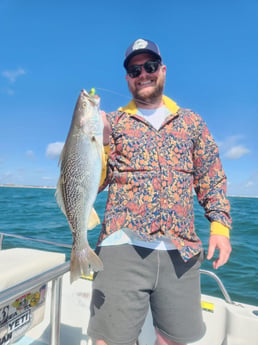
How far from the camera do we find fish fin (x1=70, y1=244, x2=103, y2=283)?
5.29 ft

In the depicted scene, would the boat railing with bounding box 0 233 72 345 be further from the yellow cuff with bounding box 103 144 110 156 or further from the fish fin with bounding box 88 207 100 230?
the yellow cuff with bounding box 103 144 110 156

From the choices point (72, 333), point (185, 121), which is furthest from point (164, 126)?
point (72, 333)

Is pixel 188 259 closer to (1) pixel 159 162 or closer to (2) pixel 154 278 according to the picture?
(2) pixel 154 278

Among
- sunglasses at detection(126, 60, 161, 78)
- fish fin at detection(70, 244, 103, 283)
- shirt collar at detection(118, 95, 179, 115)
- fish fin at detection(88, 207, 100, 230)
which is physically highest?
sunglasses at detection(126, 60, 161, 78)

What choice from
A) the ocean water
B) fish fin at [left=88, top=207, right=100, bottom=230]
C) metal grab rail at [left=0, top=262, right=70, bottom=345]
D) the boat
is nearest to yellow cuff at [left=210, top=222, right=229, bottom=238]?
fish fin at [left=88, top=207, right=100, bottom=230]

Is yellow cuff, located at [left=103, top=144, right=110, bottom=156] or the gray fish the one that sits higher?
yellow cuff, located at [left=103, top=144, right=110, bottom=156]

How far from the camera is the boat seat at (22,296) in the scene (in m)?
1.80

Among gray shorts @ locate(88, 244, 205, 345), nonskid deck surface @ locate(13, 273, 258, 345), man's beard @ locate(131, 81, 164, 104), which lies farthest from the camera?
nonskid deck surface @ locate(13, 273, 258, 345)

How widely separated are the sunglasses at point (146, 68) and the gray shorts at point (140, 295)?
1259 millimetres

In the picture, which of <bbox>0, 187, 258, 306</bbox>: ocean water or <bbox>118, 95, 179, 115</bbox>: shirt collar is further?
<bbox>0, 187, 258, 306</bbox>: ocean water

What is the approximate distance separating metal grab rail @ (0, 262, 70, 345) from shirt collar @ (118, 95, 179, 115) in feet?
4.05

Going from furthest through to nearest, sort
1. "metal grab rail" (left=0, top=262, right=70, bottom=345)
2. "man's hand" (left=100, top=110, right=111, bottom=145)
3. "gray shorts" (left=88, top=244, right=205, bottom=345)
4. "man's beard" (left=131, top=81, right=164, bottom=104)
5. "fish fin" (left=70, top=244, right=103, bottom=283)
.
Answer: "man's beard" (left=131, top=81, right=164, bottom=104) → "man's hand" (left=100, top=110, right=111, bottom=145) → "gray shorts" (left=88, top=244, right=205, bottom=345) → "fish fin" (left=70, top=244, right=103, bottom=283) → "metal grab rail" (left=0, top=262, right=70, bottom=345)

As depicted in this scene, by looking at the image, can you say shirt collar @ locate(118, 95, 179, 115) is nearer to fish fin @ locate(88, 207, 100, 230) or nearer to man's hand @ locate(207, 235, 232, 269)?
fish fin @ locate(88, 207, 100, 230)

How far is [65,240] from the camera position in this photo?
8.84 metres
